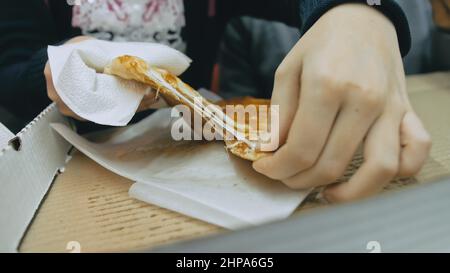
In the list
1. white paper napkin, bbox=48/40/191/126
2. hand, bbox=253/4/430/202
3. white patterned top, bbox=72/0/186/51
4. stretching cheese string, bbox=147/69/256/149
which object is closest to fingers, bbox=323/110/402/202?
hand, bbox=253/4/430/202

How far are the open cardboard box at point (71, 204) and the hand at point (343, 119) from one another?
4 cm

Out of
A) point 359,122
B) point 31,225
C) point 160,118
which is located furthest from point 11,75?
point 359,122

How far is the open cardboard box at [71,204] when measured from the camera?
36 cm

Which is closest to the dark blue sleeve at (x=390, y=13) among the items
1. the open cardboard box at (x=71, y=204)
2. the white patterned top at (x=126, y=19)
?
the open cardboard box at (x=71, y=204)

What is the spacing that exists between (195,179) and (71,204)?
15cm

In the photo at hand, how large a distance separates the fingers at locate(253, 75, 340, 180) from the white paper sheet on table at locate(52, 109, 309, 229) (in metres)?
0.04

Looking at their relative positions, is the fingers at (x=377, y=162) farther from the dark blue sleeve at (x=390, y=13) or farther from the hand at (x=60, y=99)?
the hand at (x=60, y=99)

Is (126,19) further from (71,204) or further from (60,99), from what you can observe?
(71,204)

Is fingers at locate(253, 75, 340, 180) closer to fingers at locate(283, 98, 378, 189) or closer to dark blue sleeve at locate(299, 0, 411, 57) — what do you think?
fingers at locate(283, 98, 378, 189)

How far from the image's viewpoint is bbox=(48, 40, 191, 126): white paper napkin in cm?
48

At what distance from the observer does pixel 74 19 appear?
78cm

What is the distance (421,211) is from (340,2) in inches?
11.3
